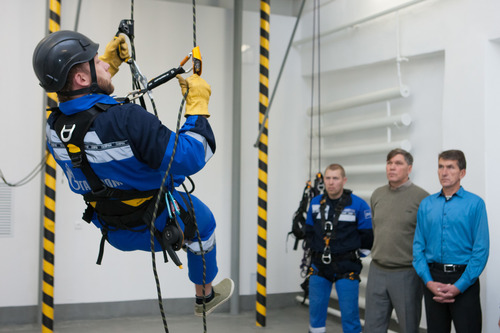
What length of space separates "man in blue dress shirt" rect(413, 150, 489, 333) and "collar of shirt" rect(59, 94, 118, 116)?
2.88 m

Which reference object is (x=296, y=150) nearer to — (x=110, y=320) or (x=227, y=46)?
(x=227, y=46)

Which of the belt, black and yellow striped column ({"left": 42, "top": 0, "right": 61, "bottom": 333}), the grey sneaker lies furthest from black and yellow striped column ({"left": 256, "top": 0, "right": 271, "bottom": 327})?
the grey sneaker

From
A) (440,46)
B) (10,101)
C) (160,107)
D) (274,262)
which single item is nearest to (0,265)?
(10,101)

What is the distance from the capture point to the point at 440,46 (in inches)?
228

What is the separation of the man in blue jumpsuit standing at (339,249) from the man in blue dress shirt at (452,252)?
972 millimetres

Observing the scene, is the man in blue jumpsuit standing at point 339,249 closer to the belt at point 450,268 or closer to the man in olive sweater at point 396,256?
the man in olive sweater at point 396,256

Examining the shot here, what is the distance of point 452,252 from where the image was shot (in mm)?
4602

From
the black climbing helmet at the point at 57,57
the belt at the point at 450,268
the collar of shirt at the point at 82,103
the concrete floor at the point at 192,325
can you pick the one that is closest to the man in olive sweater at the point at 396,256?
the belt at the point at 450,268

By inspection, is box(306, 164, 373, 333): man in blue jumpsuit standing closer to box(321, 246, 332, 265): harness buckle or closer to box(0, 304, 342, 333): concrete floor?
box(321, 246, 332, 265): harness buckle

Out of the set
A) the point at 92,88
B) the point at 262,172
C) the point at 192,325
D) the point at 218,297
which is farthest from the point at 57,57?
the point at 192,325

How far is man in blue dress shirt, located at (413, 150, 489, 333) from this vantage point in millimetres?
4508

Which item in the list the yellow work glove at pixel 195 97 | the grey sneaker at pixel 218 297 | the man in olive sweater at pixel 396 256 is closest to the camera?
the yellow work glove at pixel 195 97

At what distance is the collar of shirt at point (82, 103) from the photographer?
279 centimetres

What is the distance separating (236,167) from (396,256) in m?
3.01
